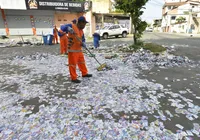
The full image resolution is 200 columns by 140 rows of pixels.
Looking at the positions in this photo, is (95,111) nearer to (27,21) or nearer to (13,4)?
(13,4)

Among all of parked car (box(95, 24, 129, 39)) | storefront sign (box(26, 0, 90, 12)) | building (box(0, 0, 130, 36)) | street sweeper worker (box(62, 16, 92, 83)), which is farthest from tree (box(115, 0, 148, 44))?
building (box(0, 0, 130, 36))

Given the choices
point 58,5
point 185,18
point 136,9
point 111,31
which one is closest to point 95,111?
point 136,9

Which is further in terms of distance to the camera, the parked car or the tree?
the parked car

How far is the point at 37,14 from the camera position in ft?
59.4

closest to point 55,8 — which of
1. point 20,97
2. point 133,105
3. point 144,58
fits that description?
point 144,58

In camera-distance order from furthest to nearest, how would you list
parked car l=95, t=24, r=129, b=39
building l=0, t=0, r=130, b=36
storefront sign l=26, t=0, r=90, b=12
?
parked car l=95, t=24, r=129, b=39 < storefront sign l=26, t=0, r=90, b=12 < building l=0, t=0, r=130, b=36

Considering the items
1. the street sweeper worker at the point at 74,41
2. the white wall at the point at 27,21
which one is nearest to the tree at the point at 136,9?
the street sweeper worker at the point at 74,41

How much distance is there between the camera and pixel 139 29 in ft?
32.2

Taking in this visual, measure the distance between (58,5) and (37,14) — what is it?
→ 2788mm

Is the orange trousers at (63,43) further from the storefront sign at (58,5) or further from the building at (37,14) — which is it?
the storefront sign at (58,5)

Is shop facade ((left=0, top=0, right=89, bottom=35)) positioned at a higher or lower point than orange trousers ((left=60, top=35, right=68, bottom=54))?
higher

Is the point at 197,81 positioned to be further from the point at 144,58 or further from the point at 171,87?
the point at 144,58

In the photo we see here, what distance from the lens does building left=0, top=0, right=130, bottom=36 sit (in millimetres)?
16750

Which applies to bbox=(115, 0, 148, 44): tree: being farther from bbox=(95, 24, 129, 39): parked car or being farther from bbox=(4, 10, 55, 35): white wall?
bbox=(4, 10, 55, 35): white wall
